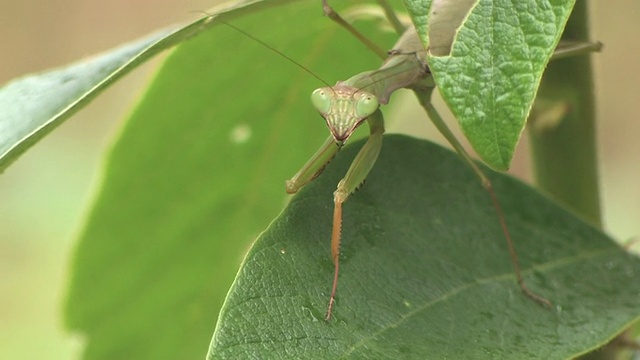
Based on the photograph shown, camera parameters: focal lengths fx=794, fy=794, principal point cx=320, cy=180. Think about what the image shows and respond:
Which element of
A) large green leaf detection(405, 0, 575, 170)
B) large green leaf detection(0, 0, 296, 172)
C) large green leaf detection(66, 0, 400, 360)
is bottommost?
large green leaf detection(66, 0, 400, 360)

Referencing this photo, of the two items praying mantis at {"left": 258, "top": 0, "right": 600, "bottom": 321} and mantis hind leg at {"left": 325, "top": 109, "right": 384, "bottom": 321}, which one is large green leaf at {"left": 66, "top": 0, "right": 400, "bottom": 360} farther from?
mantis hind leg at {"left": 325, "top": 109, "right": 384, "bottom": 321}

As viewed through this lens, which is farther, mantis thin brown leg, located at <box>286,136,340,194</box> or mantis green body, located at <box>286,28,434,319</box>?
mantis thin brown leg, located at <box>286,136,340,194</box>

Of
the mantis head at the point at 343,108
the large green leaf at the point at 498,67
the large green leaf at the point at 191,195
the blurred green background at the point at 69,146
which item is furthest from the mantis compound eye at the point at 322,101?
the blurred green background at the point at 69,146

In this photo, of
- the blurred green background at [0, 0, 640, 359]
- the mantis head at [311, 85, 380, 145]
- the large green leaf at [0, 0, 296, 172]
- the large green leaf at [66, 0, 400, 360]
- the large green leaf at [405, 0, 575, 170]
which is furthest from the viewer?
the blurred green background at [0, 0, 640, 359]

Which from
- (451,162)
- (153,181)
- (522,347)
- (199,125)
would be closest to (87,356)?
(153,181)

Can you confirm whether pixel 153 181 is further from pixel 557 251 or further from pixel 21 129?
pixel 557 251

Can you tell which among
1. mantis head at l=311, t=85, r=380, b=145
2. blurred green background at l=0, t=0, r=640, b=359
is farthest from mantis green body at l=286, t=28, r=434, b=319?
blurred green background at l=0, t=0, r=640, b=359

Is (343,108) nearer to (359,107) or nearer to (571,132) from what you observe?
(359,107)
